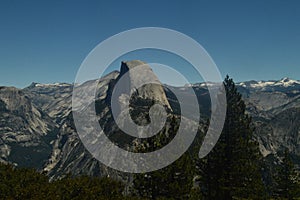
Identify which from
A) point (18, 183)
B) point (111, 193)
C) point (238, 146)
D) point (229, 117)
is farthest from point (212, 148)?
point (18, 183)

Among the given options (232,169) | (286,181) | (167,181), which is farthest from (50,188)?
(286,181)

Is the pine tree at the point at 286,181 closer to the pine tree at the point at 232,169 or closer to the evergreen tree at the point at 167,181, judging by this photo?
the pine tree at the point at 232,169

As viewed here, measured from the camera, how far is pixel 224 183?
57000 millimetres

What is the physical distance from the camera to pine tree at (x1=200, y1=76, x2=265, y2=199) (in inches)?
2210

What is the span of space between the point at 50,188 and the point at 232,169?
95.6ft

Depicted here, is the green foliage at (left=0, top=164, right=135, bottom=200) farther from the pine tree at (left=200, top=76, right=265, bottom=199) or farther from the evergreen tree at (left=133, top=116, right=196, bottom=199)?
the pine tree at (left=200, top=76, right=265, bottom=199)

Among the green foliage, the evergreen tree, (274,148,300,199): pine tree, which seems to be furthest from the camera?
(274,148,300,199): pine tree

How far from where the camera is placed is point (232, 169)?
189ft

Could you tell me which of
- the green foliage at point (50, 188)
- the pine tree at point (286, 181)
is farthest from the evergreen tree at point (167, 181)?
the pine tree at point (286, 181)

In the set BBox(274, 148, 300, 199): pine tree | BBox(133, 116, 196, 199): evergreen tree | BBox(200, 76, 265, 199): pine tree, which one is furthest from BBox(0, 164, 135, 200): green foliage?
BBox(274, 148, 300, 199): pine tree

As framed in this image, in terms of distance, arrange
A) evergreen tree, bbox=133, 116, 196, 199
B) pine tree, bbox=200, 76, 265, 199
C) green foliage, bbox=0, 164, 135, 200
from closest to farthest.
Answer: green foliage, bbox=0, 164, 135, 200 → evergreen tree, bbox=133, 116, 196, 199 → pine tree, bbox=200, 76, 265, 199

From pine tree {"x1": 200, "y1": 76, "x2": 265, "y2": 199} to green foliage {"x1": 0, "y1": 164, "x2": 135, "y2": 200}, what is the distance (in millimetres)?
17833

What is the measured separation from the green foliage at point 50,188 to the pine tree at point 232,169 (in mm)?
17833

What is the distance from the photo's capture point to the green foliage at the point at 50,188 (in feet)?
123
